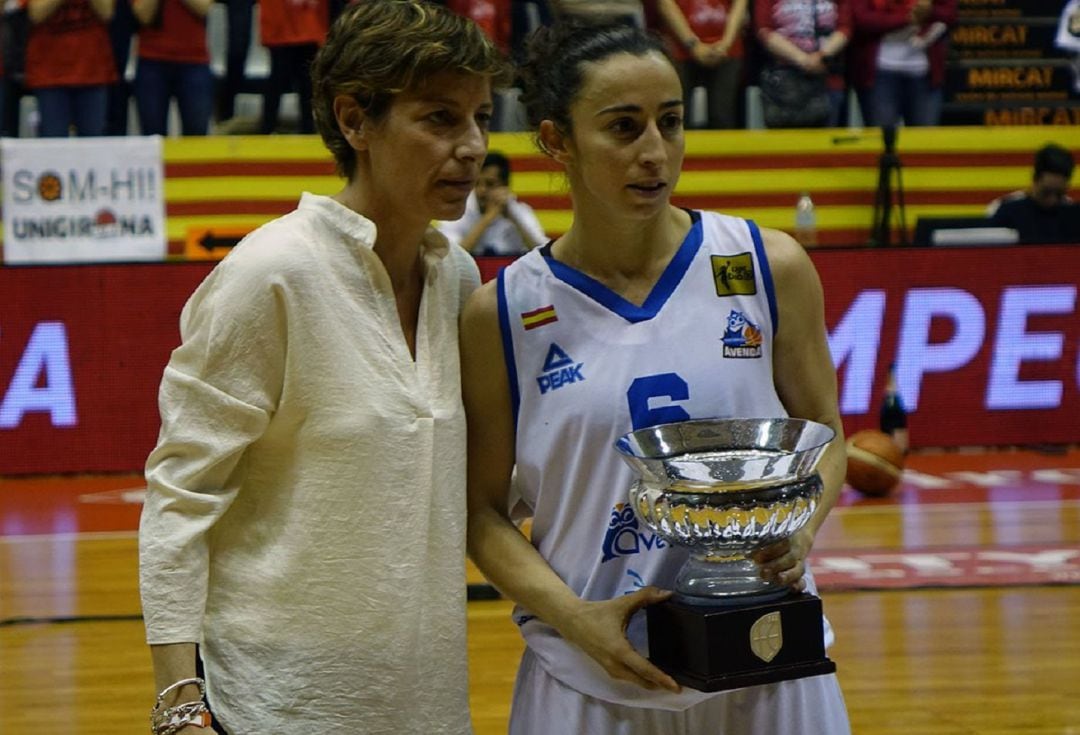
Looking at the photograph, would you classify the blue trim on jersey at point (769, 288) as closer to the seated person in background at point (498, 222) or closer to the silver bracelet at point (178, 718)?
the silver bracelet at point (178, 718)

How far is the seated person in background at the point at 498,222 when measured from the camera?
27.9 feet

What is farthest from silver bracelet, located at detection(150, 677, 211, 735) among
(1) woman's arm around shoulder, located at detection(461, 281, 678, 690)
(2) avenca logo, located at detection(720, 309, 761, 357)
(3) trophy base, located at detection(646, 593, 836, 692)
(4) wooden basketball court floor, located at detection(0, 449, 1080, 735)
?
(4) wooden basketball court floor, located at detection(0, 449, 1080, 735)

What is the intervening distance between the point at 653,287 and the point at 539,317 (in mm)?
164

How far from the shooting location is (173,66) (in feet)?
30.8

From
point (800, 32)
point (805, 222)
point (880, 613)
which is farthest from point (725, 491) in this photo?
point (800, 32)

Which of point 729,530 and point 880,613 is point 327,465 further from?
point 880,613

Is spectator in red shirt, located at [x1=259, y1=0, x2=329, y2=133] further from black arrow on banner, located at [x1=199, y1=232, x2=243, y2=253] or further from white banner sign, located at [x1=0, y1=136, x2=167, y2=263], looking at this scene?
white banner sign, located at [x1=0, y1=136, x2=167, y2=263]

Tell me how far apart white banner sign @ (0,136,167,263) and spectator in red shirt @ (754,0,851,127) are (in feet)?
12.1

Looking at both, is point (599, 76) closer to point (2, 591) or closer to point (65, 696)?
point (65, 696)

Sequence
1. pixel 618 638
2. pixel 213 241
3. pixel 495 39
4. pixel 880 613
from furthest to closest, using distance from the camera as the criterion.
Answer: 1. pixel 495 39
2. pixel 213 241
3. pixel 880 613
4. pixel 618 638

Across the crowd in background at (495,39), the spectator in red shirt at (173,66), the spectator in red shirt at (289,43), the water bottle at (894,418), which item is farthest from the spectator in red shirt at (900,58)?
the spectator in red shirt at (173,66)

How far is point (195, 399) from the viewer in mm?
2094

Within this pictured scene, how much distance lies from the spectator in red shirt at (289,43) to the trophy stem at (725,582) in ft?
24.2

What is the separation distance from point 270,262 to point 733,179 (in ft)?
24.6
